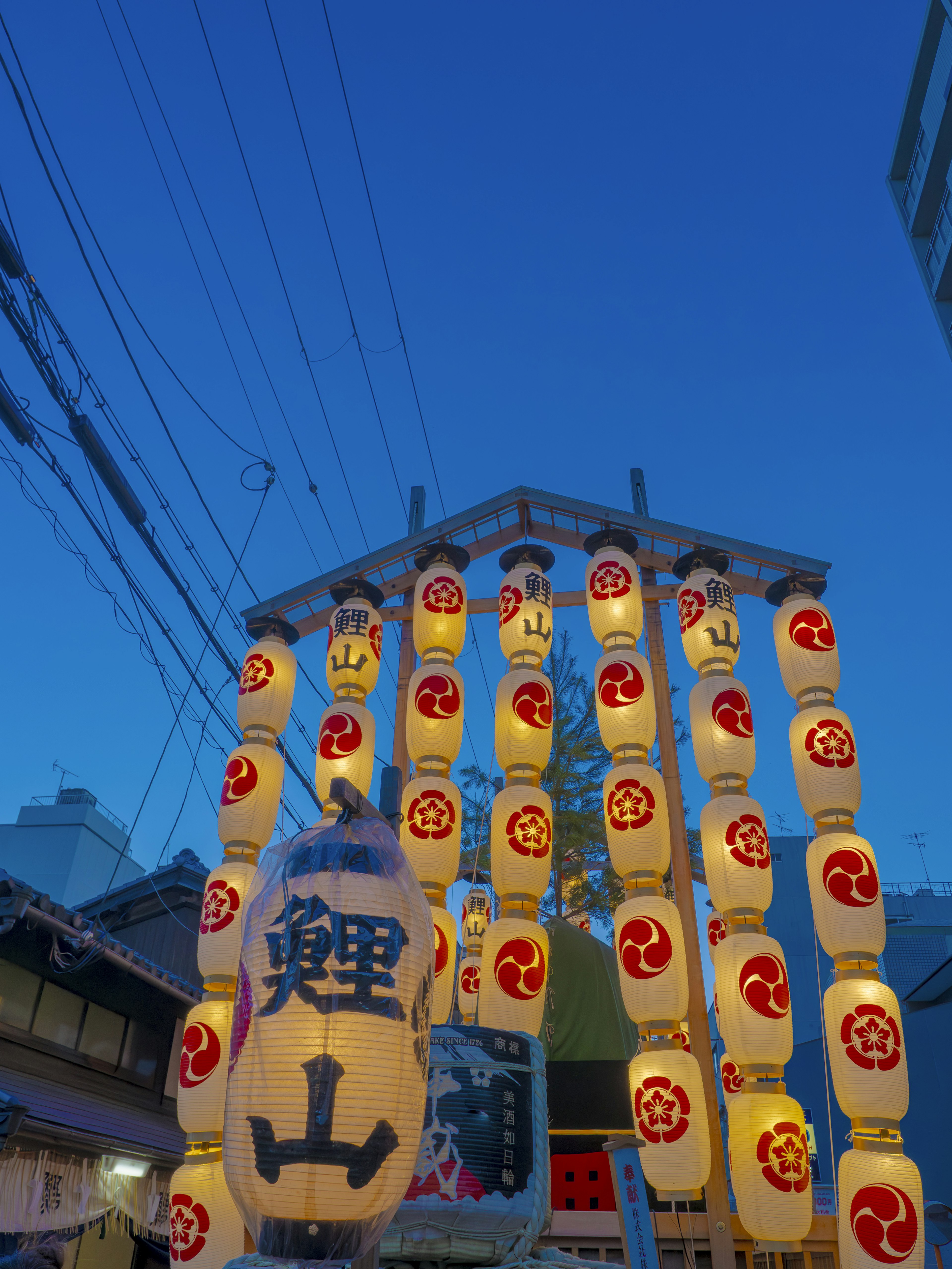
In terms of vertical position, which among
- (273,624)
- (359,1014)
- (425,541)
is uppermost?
(425,541)

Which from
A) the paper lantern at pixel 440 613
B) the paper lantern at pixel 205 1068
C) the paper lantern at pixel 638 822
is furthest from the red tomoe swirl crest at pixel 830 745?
the paper lantern at pixel 205 1068

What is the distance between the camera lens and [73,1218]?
752 centimetres

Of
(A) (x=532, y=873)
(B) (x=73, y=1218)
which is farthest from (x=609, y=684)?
(B) (x=73, y=1218)

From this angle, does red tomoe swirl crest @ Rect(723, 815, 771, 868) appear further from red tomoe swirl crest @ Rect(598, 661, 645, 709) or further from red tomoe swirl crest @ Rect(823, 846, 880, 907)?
red tomoe swirl crest @ Rect(598, 661, 645, 709)

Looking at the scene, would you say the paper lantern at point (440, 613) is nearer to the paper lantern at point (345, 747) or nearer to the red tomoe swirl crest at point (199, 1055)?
the paper lantern at point (345, 747)

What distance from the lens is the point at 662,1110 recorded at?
7273mm

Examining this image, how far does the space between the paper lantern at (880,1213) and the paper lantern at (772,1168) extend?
0.32m

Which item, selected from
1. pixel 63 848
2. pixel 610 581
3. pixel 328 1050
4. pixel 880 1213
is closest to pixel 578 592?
pixel 610 581

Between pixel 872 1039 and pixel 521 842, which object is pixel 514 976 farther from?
pixel 872 1039

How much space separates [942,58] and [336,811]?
18.2 meters

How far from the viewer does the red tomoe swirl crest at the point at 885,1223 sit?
650 centimetres

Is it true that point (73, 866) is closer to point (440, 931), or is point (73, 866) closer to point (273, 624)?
point (273, 624)

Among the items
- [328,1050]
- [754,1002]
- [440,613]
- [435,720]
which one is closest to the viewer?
[328,1050]

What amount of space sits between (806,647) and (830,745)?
118 cm
